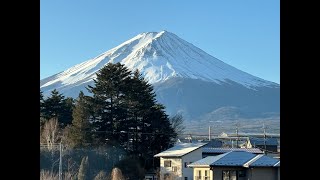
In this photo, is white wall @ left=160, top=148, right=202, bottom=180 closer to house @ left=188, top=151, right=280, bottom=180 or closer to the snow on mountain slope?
house @ left=188, top=151, right=280, bottom=180

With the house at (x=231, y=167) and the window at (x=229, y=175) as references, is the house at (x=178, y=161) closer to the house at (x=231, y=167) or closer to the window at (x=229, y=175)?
the house at (x=231, y=167)

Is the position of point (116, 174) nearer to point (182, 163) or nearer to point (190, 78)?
point (182, 163)

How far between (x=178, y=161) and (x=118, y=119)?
0.80 m

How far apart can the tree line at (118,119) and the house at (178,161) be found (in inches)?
5.3

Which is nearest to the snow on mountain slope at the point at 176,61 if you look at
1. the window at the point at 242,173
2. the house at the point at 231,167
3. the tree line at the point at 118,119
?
the tree line at the point at 118,119

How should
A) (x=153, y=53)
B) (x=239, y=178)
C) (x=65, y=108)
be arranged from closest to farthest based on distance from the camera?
1. (x=239, y=178)
2. (x=65, y=108)
3. (x=153, y=53)

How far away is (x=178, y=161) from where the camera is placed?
5531 mm

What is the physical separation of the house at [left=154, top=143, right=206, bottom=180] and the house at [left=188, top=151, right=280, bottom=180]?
0.15 metres

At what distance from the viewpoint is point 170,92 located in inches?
727
